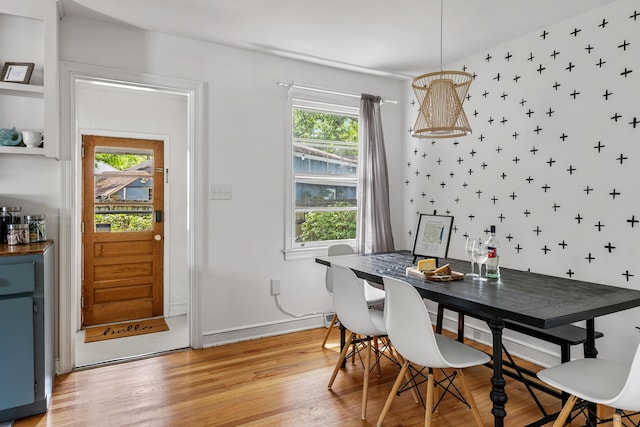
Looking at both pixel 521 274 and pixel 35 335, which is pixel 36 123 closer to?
pixel 35 335

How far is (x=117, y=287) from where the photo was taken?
13.1ft

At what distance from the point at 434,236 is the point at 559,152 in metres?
1.12

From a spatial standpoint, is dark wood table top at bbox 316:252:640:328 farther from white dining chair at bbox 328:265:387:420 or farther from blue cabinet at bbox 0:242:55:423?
blue cabinet at bbox 0:242:55:423

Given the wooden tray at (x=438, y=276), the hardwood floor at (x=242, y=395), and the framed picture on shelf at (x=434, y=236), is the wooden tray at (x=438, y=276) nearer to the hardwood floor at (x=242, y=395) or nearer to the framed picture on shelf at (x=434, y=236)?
the framed picture on shelf at (x=434, y=236)

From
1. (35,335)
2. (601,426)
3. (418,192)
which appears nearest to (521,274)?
(601,426)

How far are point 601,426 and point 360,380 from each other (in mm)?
1344

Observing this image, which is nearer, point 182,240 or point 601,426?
point 601,426

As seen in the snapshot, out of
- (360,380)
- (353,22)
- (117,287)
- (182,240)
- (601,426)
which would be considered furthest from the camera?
(182,240)

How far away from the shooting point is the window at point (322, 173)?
3695 mm

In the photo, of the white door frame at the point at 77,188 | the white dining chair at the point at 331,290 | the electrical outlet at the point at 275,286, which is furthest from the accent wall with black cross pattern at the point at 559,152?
the white door frame at the point at 77,188

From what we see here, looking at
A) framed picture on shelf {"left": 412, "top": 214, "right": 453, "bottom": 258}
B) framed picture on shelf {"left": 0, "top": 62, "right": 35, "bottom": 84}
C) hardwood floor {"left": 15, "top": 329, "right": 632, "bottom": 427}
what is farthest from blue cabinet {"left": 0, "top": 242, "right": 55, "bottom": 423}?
framed picture on shelf {"left": 412, "top": 214, "right": 453, "bottom": 258}

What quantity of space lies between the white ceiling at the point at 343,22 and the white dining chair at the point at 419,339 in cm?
188

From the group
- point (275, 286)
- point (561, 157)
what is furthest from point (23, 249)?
point (561, 157)

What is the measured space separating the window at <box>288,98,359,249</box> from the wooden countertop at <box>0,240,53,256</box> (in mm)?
1872
